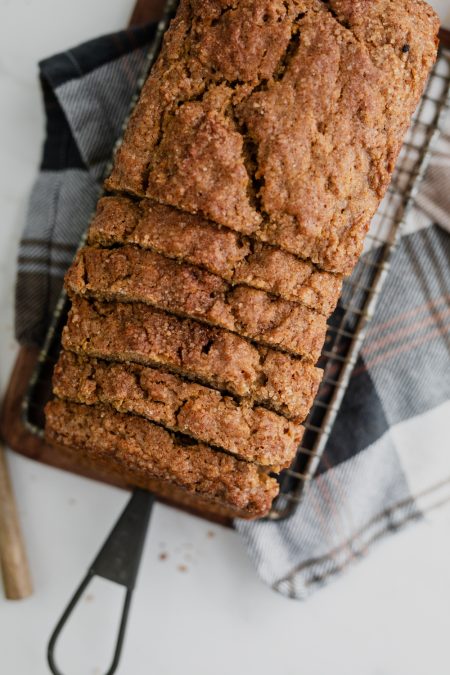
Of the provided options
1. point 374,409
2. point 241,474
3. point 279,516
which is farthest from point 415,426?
point 241,474

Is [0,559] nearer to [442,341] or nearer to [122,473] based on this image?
[122,473]

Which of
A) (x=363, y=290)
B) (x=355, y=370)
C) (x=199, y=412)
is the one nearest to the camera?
(x=199, y=412)

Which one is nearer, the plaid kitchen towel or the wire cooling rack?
the wire cooling rack

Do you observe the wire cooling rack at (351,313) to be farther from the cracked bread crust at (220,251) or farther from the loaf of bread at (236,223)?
the cracked bread crust at (220,251)

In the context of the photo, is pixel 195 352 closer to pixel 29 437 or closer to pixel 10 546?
pixel 29 437

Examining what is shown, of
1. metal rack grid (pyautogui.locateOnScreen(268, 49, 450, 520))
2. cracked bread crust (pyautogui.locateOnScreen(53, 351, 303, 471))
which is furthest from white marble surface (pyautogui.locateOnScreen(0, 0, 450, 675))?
cracked bread crust (pyautogui.locateOnScreen(53, 351, 303, 471))

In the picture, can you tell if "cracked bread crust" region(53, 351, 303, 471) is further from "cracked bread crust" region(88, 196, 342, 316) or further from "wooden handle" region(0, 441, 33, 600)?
"wooden handle" region(0, 441, 33, 600)

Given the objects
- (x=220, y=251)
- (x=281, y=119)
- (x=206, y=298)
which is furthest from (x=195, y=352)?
(x=281, y=119)
